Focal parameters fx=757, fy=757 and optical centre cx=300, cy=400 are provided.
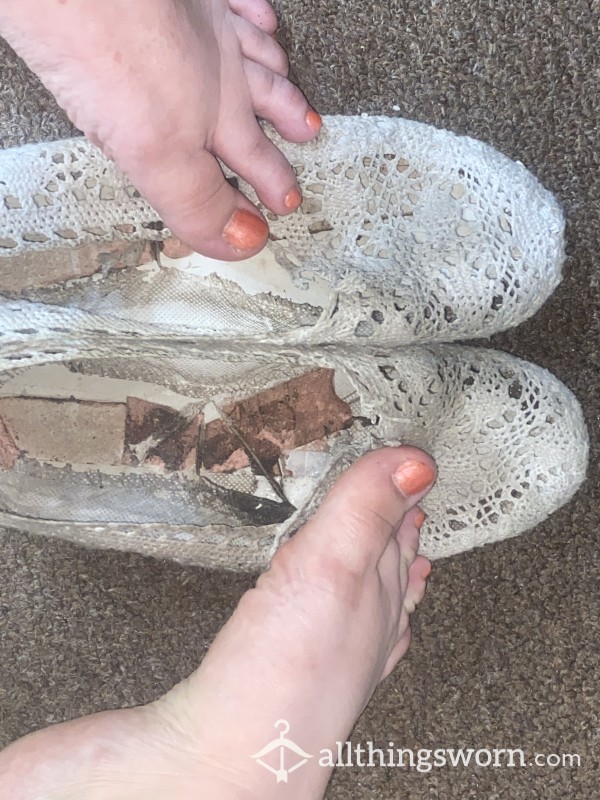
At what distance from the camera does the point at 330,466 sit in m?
0.62

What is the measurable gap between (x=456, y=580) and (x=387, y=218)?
0.37m

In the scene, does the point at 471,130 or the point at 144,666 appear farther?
the point at 144,666

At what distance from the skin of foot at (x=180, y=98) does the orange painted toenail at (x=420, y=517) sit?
28 cm

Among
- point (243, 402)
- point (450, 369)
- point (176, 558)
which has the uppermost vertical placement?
point (450, 369)

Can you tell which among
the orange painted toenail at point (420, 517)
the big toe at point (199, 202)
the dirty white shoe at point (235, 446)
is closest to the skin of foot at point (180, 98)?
the big toe at point (199, 202)

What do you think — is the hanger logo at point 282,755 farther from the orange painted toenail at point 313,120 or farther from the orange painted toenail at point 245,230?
the orange painted toenail at point 313,120

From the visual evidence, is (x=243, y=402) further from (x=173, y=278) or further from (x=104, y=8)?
(x=104, y=8)

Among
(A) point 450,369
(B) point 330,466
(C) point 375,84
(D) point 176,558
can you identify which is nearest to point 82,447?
(D) point 176,558

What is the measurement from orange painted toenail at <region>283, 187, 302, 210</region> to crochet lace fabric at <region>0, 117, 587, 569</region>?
0.03 metres

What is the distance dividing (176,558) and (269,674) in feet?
0.58

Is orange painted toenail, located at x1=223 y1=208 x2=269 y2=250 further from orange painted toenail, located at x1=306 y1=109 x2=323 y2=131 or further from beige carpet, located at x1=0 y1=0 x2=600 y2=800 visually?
beige carpet, located at x1=0 y1=0 x2=600 y2=800

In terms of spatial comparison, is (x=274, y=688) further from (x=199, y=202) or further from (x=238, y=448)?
(x=199, y=202)

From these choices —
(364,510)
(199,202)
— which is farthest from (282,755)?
(199,202)

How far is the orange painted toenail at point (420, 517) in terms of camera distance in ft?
2.26
